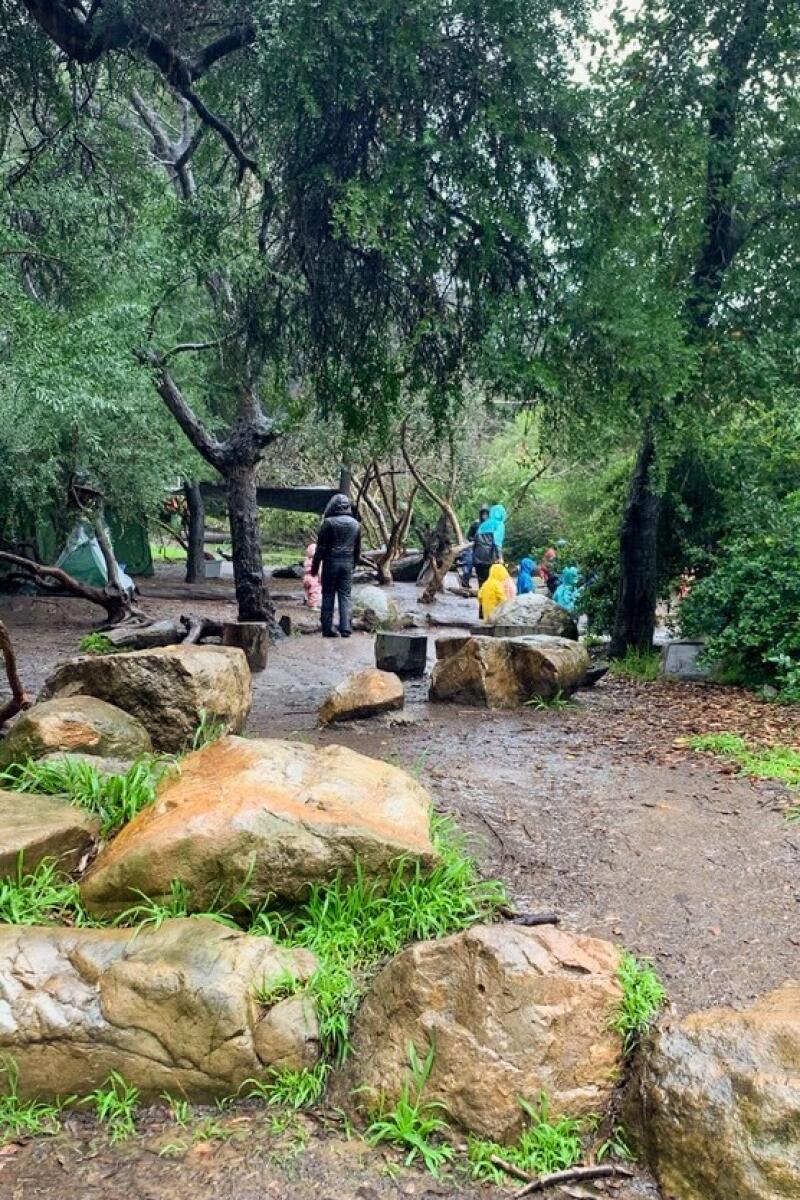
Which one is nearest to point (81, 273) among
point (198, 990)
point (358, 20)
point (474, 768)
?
point (358, 20)

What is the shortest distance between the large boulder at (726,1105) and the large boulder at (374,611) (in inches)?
448

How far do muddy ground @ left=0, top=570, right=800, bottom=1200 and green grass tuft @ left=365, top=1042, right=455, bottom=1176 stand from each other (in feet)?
0.23

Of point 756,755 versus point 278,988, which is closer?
point 278,988

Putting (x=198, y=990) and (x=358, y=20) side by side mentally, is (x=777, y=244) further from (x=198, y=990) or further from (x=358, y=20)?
(x=198, y=990)

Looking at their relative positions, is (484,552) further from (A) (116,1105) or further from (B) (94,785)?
(A) (116,1105)

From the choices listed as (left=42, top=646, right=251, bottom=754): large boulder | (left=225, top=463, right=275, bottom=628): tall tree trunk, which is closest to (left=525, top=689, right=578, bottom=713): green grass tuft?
(left=42, top=646, right=251, bottom=754): large boulder

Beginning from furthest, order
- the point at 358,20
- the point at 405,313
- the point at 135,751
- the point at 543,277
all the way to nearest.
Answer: the point at 405,313 → the point at 543,277 → the point at 358,20 → the point at 135,751

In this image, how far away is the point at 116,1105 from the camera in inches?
111

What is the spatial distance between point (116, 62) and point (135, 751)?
553 centimetres

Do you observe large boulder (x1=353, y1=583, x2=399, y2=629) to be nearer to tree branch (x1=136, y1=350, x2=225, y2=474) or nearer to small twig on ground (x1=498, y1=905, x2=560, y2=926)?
tree branch (x1=136, y1=350, x2=225, y2=474)

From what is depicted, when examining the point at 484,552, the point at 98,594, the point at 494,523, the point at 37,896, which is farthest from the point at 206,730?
the point at 484,552

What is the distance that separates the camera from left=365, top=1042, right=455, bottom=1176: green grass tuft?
262 cm

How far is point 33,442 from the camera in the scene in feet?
39.6

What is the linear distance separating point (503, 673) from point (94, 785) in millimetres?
4220
